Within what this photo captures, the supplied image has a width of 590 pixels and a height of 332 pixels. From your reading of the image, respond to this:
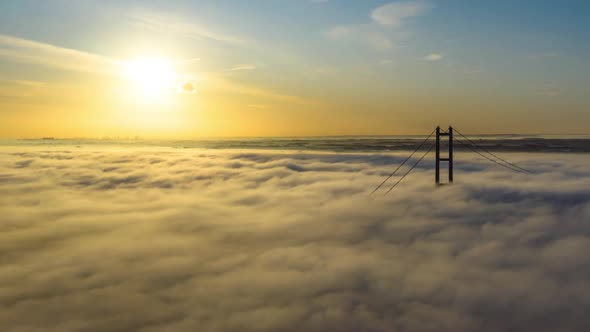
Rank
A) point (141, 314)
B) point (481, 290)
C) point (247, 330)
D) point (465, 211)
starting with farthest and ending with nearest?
point (465, 211) < point (481, 290) < point (141, 314) < point (247, 330)

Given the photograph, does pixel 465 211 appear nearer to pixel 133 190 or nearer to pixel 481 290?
pixel 481 290

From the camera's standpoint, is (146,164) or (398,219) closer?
(398,219)

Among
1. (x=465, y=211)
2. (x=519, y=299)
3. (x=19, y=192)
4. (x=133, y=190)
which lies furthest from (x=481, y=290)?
(x=19, y=192)

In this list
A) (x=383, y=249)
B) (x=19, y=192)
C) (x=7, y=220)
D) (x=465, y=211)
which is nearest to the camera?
(x=383, y=249)

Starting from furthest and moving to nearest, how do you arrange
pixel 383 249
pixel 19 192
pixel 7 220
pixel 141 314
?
pixel 19 192
pixel 7 220
pixel 383 249
pixel 141 314

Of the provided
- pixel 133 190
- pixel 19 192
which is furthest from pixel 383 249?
pixel 19 192

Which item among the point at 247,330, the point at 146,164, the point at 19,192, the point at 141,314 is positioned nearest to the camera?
the point at 247,330

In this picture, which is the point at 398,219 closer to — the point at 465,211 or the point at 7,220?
the point at 465,211

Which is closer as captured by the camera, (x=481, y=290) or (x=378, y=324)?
(x=378, y=324)
